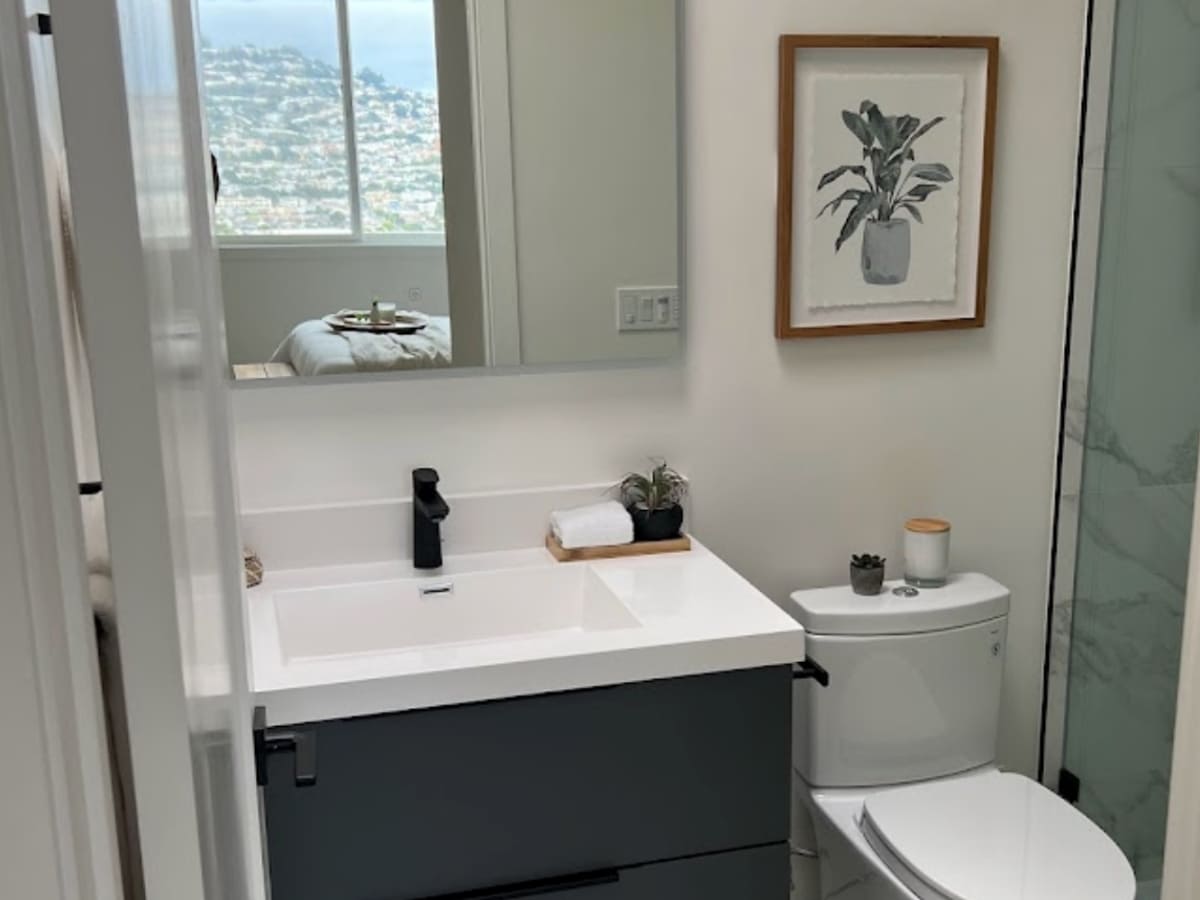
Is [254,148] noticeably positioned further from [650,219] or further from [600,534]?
[600,534]

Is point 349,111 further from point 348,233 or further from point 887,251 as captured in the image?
point 887,251

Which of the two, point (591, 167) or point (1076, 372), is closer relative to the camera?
point (591, 167)

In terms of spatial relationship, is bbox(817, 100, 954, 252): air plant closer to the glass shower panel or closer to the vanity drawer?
the glass shower panel

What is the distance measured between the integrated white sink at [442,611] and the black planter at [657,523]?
0.47 ft

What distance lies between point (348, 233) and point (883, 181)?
0.95 meters

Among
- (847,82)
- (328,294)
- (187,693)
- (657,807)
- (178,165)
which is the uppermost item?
(847,82)

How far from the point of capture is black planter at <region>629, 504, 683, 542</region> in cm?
203

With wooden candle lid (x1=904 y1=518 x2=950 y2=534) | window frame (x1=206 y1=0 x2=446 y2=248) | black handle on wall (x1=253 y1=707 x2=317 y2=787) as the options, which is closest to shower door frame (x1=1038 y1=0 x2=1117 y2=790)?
wooden candle lid (x1=904 y1=518 x2=950 y2=534)

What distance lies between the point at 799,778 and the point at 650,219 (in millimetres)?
1037

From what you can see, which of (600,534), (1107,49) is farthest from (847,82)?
(600,534)

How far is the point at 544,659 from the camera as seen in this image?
1.54 m

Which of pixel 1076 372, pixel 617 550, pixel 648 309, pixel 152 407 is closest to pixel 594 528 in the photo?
pixel 617 550

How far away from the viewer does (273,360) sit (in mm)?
1914

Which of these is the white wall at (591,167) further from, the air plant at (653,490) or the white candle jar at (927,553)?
the white candle jar at (927,553)
